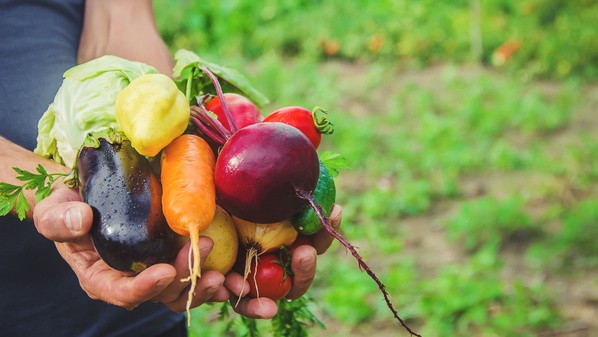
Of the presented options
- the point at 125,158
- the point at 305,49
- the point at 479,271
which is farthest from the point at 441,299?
the point at 305,49

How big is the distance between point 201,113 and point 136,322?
665 millimetres

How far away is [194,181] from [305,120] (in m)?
0.36

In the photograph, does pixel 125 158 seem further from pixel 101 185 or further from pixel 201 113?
pixel 201 113

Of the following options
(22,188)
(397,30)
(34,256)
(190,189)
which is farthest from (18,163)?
(397,30)

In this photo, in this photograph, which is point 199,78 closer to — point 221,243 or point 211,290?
point 221,243

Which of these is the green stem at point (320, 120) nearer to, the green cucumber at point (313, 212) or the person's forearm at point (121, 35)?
the green cucumber at point (313, 212)

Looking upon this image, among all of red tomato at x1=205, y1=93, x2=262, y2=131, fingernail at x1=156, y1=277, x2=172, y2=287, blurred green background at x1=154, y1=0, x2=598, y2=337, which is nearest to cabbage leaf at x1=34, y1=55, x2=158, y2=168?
red tomato at x1=205, y1=93, x2=262, y2=131

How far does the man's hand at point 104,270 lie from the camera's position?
1529 mm

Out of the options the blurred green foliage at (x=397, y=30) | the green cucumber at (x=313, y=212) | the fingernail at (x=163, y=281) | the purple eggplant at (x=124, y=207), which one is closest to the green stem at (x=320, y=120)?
the green cucumber at (x=313, y=212)

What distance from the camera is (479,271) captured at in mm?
4602

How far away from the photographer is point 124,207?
62.9 inches

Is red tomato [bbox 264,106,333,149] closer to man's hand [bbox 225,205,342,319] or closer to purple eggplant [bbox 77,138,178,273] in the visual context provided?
man's hand [bbox 225,205,342,319]

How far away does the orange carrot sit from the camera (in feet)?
5.10

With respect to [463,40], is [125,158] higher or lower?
higher
